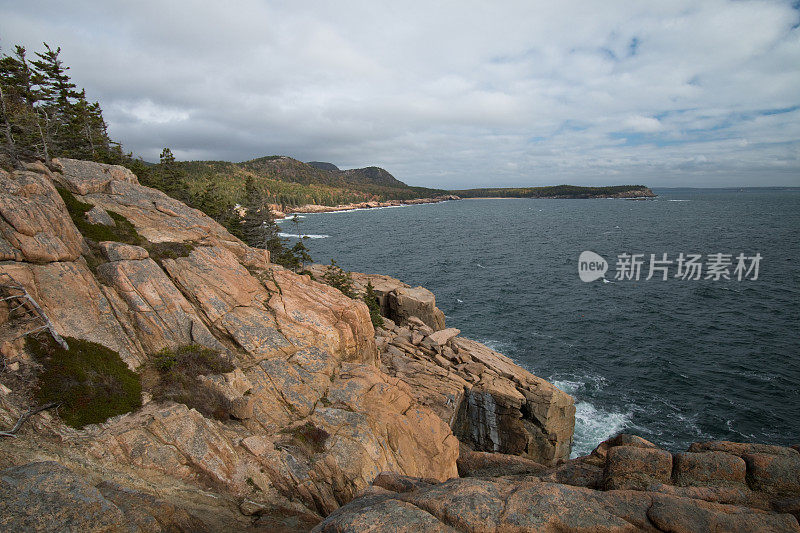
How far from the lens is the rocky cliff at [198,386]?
10.2 m

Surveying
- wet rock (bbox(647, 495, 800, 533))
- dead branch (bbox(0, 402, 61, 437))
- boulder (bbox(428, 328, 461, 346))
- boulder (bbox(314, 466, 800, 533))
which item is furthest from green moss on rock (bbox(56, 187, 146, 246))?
wet rock (bbox(647, 495, 800, 533))

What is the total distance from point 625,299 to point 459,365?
37196 mm

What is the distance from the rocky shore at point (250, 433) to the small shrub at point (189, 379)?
0.13m

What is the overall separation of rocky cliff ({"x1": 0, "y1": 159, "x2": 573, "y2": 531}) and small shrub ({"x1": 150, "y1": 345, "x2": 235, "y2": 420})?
0.29 metres

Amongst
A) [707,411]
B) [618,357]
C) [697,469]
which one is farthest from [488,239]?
[697,469]

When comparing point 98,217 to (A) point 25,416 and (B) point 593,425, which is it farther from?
(B) point 593,425

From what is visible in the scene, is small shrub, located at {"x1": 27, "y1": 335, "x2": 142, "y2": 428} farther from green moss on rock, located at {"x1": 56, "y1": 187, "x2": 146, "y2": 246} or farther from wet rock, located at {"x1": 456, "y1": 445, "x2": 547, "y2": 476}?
wet rock, located at {"x1": 456, "y1": 445, "x2": 547, "y2": 476}

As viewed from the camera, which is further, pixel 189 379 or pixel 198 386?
pixel 189 379

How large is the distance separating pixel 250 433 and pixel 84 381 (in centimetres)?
600

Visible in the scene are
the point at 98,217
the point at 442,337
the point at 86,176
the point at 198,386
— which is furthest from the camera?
the point at 442,337

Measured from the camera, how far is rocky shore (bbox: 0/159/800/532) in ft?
28.2

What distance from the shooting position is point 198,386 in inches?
579

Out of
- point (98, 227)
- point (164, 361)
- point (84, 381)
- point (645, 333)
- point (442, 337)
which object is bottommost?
point (645, 333)

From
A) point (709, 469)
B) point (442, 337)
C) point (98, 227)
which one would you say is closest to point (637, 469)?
point (709, 469)
